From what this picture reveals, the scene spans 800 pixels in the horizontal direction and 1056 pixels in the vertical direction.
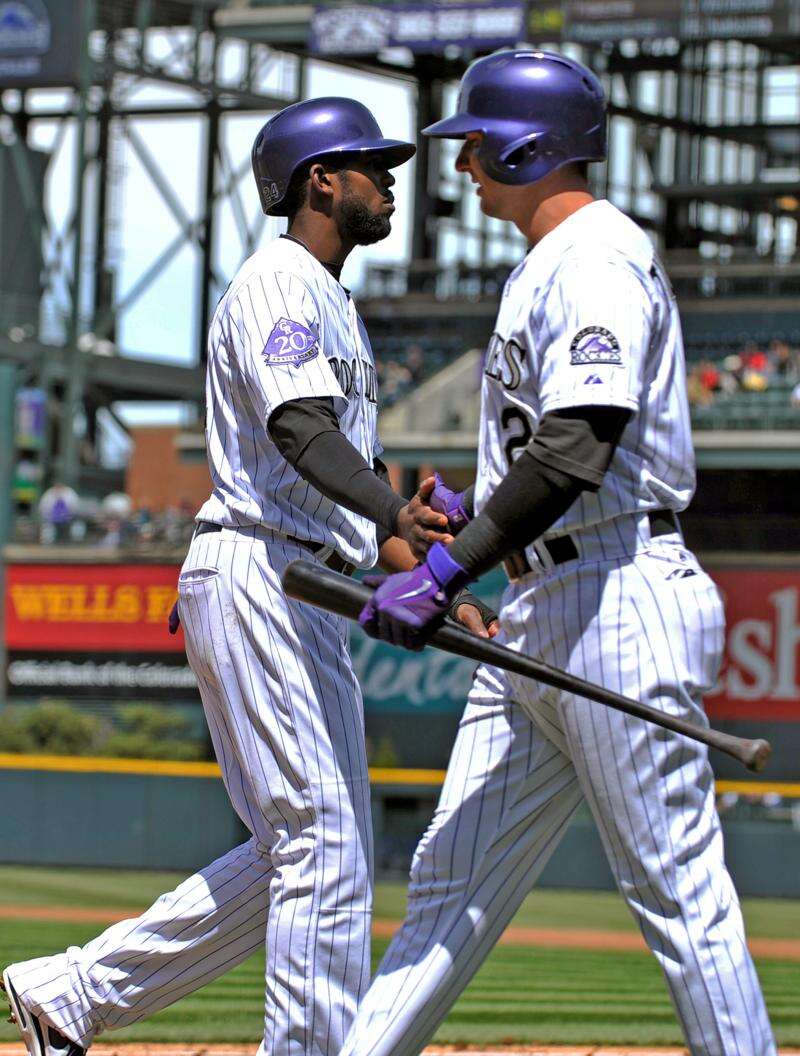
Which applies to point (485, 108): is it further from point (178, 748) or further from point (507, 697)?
point (178, 748)

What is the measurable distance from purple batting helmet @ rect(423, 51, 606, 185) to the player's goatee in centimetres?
42

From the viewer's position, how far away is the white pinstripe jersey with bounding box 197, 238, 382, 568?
127 inches

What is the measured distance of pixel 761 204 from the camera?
101ft

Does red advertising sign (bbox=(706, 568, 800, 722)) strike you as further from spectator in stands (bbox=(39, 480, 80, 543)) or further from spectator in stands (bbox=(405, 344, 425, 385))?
spectator in stands (bbox=(39, 480, 80, 543))

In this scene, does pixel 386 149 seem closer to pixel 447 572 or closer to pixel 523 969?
pixel 447 572

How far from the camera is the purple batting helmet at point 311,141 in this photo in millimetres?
3467

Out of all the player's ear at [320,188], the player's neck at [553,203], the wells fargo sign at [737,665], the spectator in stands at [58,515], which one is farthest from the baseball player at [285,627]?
the spectator in stands at [58,515]

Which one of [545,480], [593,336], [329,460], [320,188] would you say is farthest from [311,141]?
[545,480]

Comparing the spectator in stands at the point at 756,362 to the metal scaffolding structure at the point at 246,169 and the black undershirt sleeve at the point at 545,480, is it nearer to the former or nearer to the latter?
the metal scaffolding structure at the point at 246,169

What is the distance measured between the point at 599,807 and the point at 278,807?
0.61 meters

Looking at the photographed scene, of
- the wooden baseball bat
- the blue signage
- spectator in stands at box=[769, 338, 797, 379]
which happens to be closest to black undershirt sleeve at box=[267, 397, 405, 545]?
the wooden baseball bat

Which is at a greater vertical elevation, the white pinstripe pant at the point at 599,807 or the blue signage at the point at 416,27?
the blue signage at the point at 416,27

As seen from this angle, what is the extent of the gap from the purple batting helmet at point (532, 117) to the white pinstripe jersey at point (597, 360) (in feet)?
0.35

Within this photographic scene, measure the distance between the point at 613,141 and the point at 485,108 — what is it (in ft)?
97.6
